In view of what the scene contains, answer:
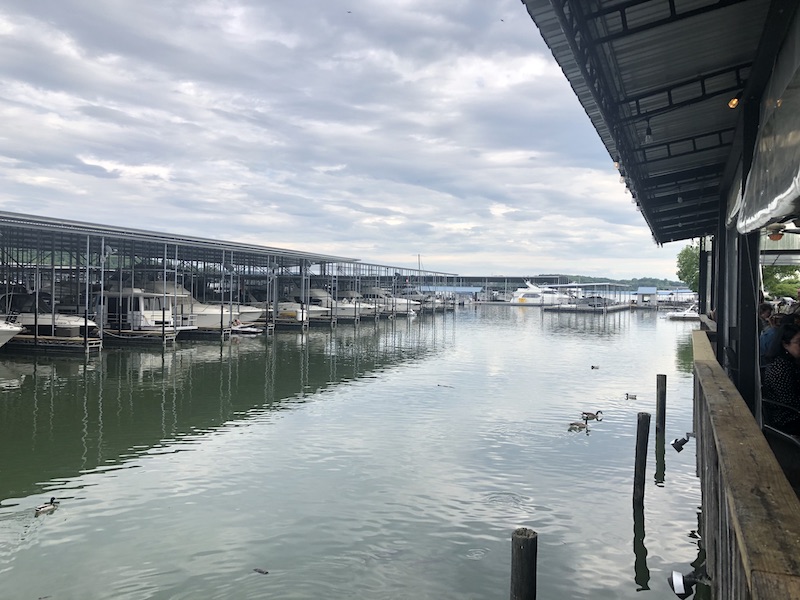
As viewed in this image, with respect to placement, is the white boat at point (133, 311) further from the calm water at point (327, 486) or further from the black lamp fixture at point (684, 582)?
the black lamp fixture at point (684, 582)

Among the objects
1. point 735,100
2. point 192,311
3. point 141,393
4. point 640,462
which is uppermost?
point 735,100

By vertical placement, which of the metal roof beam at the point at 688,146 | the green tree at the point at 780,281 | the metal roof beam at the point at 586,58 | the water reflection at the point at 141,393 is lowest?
the water reflection at the point at 141,393

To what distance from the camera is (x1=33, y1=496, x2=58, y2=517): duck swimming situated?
9.63 m

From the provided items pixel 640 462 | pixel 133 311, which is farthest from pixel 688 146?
pixel 133 311

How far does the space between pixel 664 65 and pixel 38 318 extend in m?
29.0

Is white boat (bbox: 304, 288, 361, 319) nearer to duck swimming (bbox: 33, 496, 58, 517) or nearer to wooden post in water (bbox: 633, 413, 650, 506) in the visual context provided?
duck swimming (bbox: 33, 496, 58, 517)

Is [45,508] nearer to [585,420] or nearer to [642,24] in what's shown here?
[642,24]

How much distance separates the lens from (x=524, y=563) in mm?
5402

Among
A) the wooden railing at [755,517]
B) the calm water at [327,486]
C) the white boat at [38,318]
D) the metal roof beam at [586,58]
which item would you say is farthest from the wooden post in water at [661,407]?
the white boat at [38,318]

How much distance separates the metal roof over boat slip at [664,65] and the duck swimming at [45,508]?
9.14 m

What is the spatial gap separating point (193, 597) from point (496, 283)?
132 m

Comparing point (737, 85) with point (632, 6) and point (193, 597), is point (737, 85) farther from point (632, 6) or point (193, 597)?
point (193, 597)

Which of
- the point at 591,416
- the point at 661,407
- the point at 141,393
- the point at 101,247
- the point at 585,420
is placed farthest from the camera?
the point at 101,247

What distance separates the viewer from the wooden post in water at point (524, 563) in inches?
212
